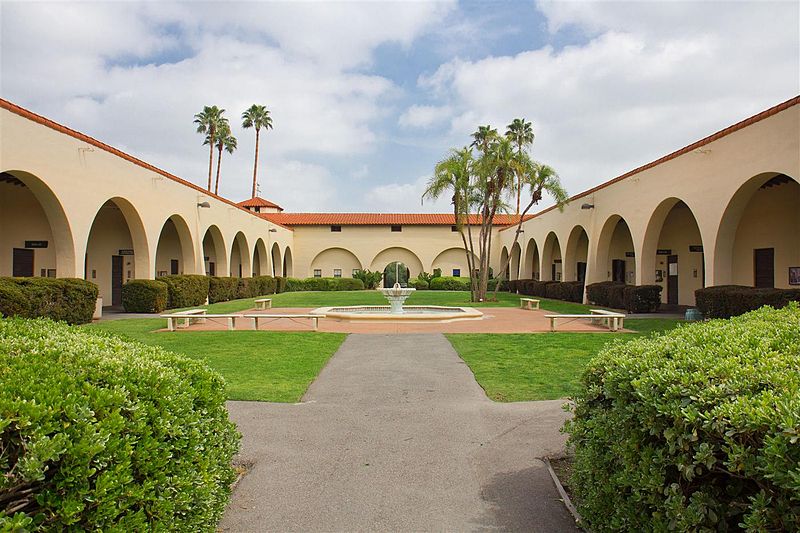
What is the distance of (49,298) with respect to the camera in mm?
13453

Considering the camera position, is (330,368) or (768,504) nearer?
(768,504)

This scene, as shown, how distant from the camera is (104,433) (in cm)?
233

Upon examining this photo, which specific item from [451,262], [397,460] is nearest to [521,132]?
[451,262]

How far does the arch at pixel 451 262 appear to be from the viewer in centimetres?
4600

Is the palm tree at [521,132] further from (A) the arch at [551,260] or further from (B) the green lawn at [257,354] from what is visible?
(B) the green lawn at [257,354]

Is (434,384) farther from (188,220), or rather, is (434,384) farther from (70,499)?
(188,220)

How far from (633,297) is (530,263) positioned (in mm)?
18845

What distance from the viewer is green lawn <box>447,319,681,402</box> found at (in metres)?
7.39

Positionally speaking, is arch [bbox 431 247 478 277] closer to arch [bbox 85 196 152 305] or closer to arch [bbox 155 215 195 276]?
arch [bbox 155 215 195 276]

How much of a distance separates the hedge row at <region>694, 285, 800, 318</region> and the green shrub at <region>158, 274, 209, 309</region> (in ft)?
58.6

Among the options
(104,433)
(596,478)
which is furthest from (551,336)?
(104,433)

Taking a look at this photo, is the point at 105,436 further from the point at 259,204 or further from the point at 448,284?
the point at 259,204

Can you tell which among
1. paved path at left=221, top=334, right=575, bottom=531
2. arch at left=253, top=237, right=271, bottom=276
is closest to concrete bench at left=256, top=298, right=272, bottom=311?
arch at left=253, top=237, right=271, bottom=276

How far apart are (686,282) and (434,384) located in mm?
19275
